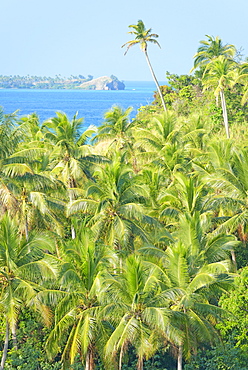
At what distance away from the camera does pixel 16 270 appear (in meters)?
21.4

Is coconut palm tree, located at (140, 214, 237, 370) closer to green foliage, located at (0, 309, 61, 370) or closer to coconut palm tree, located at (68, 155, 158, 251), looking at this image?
coconut palm tree, located at (68, 155, 158, 251)

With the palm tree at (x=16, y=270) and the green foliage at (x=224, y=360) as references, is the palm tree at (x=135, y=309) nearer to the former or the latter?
the palm tree at (x=16, y=270)

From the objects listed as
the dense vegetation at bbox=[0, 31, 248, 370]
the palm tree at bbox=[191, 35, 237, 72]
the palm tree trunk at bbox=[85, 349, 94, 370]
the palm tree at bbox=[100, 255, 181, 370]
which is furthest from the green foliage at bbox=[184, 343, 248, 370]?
the palm tree at bbox=[191, 35, 237, 72]

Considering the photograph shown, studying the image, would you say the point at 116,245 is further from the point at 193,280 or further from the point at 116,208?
the point at 193,280

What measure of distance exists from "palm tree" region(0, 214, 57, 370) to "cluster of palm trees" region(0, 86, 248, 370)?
4 cm

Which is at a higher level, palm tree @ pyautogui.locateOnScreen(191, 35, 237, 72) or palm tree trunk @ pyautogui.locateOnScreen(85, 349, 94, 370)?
palm tree @ pyautogui.locateOnScreen(191, 35, 237, 72)

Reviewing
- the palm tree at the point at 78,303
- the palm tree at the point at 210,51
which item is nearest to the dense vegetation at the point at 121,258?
the palm tree at the point at 78,303

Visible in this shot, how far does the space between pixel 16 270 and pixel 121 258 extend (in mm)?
4773

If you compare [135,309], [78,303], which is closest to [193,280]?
[135,309]

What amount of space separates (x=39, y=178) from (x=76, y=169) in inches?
166

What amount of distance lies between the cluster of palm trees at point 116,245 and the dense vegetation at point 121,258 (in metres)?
0.05

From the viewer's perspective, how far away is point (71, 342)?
20875mm

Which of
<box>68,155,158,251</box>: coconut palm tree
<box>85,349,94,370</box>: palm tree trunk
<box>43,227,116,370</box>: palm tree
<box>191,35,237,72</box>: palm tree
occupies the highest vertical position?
<box>191,35,237,72</box>: palm tree

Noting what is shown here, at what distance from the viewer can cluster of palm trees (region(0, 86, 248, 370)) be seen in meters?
20.0
